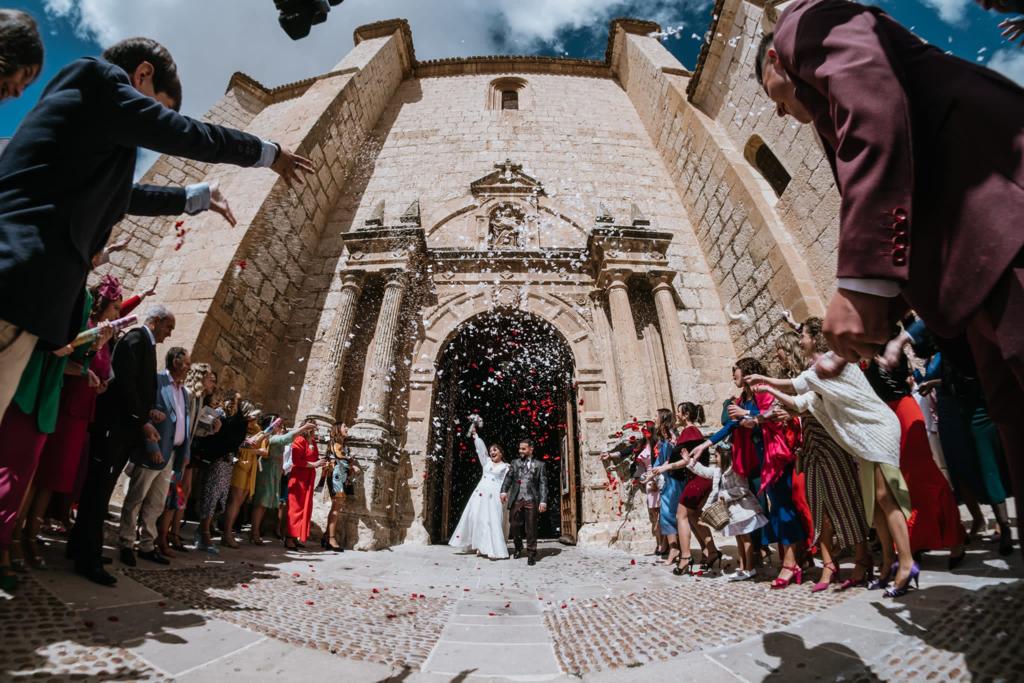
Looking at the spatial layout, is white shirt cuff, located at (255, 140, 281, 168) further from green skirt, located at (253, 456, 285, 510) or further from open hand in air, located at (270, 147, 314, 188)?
green skirt, located at (253, 456, 285, 510)

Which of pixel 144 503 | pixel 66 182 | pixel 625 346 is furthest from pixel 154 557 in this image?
pixel 625 346

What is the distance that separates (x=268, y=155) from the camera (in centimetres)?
193

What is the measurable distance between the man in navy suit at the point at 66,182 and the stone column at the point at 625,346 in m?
6.85

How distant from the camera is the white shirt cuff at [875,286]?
97 cm

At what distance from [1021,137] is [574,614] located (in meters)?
2.98

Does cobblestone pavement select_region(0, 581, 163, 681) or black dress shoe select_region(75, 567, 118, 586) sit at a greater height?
black dress shoe select_region(75, 567, 118, 586)

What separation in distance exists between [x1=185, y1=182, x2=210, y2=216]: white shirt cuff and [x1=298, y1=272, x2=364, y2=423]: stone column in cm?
551

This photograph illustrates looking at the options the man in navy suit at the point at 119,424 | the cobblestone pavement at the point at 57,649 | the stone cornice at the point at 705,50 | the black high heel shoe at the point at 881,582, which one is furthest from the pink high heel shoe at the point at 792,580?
the stone cornice at the point at 705,50

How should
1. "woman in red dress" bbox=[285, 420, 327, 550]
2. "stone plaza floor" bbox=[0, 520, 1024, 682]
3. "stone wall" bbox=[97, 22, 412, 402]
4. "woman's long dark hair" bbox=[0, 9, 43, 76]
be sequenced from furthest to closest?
"stone wall" bbox=[97, 22, 412, 402] → "woman in red dress" bbox=[285, 420, 327, 550] → "stone plaza floor" bbox=[0, 520, 1024, 682] → "woman's long dark hair" bbox=[0, 9, 43, 76]

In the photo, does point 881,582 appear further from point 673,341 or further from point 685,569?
point 673,341

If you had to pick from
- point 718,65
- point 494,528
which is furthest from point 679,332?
point 718,65

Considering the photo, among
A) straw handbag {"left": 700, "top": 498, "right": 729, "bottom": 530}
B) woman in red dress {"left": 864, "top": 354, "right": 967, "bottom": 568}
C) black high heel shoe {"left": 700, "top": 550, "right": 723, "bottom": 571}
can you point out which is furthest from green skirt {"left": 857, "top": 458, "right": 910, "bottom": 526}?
black high heel shoe {"left": 700, "top": 550, "right": 723, "bottom": 571}

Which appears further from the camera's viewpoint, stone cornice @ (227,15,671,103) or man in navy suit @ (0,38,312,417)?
stone cornice @ (227,15,671,103)

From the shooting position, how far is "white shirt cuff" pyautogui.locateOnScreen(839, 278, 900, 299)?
0.97m
